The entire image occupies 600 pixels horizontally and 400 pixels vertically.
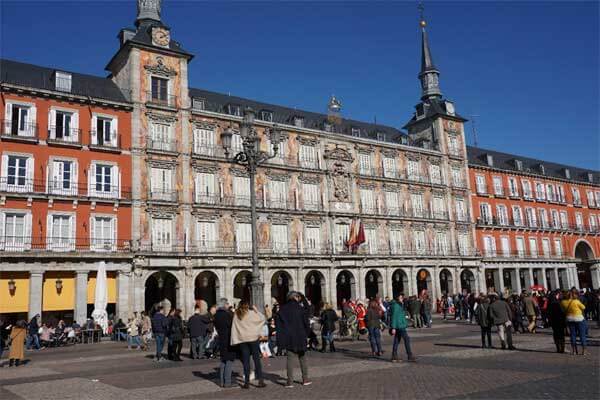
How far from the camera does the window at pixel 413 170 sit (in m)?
47.8

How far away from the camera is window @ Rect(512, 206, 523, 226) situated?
54884 mm

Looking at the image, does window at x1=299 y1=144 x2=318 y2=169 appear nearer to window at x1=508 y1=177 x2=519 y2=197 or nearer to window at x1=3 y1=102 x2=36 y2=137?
window at x1=3 y1=102 x2=36 y2=137

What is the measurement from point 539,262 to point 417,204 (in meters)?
17.7

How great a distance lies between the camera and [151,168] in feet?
112

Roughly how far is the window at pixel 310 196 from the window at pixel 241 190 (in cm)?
491

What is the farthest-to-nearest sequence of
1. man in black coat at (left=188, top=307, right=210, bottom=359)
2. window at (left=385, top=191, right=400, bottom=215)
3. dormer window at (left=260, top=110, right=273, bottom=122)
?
window at (left=385, top=191, right=400, bottom=215) < dormer window at (left=260, top=110, right=273, bottom=122) < man in black coat at (left=188, top=307, right=210, bottom=359)

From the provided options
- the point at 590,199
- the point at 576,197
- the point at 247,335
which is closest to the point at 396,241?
the point at 576,197

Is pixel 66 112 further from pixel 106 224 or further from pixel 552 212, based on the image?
pixel 552 212

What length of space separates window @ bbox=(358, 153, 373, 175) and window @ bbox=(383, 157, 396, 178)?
1631mm

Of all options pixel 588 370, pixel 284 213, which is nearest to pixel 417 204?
pixel 284 213

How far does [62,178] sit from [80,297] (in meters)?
7.02

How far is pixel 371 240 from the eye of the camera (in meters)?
43.6

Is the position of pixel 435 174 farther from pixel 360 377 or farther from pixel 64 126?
pixel 360 377

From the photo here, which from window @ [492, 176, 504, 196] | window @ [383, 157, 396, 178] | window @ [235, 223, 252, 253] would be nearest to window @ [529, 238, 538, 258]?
window @ [492, 176, 504, 196]
